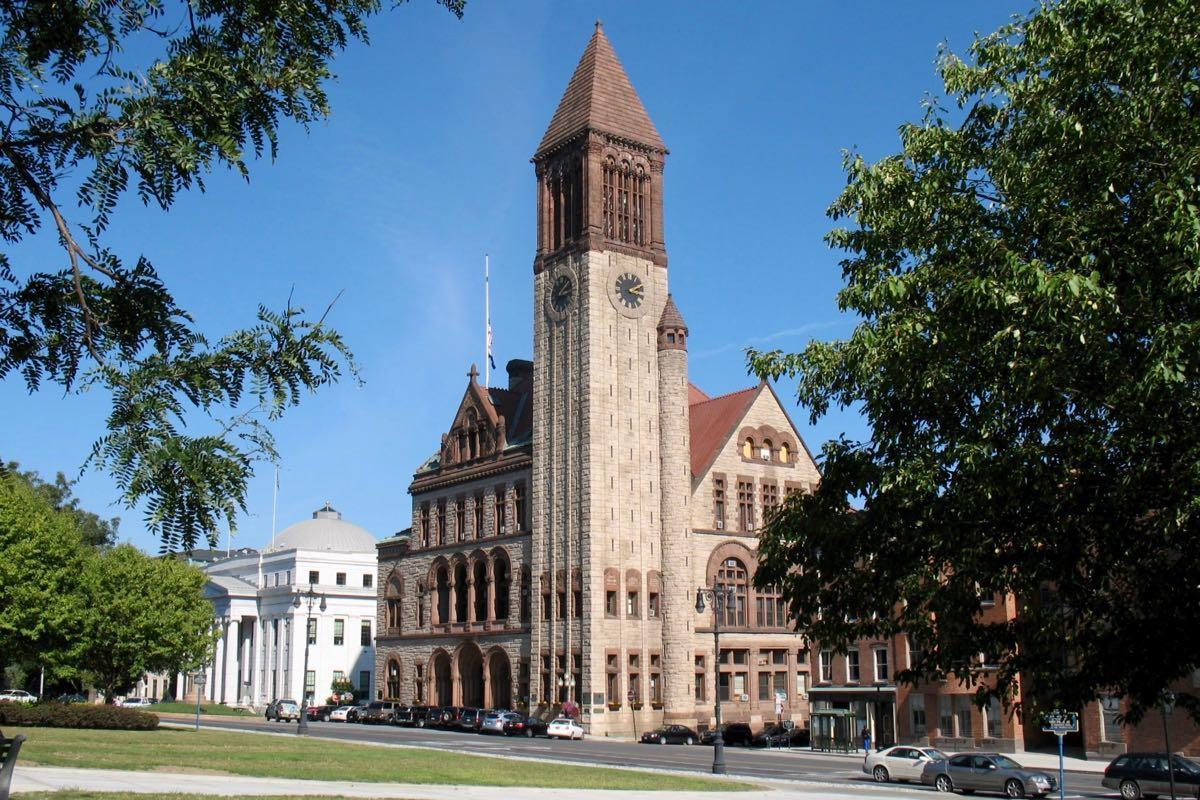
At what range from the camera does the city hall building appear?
72.5 meters

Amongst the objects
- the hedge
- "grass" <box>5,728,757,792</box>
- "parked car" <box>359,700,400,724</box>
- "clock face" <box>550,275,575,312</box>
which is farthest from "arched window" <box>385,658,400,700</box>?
"grass" <box>5,728,757,792</box>

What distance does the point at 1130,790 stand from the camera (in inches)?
1439

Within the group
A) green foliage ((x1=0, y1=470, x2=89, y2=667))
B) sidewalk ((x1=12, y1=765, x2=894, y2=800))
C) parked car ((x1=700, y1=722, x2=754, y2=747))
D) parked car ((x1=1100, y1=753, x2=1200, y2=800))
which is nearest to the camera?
Answer: sidewalk ((x1=12, y1=765, x2=894, y2=800))

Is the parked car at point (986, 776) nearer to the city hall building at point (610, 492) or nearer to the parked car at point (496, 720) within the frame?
the city hall building at point (610, 492)

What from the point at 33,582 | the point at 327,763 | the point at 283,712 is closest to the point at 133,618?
the point at 33,582

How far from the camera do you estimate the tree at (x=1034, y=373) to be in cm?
1395

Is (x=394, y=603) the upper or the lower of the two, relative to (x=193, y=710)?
upper

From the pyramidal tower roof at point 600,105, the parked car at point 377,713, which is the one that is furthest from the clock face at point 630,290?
the parked car at point 377,713

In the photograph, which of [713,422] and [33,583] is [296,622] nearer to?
[713,422]

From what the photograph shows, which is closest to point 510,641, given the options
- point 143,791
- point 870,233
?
point 143,791

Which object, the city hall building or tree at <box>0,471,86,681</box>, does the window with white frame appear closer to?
the city hall building

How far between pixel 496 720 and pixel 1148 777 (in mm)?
40181

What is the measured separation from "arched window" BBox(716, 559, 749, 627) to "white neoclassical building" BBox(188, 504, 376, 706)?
133 feet

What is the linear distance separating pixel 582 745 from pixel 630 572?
→ 15410 mm
